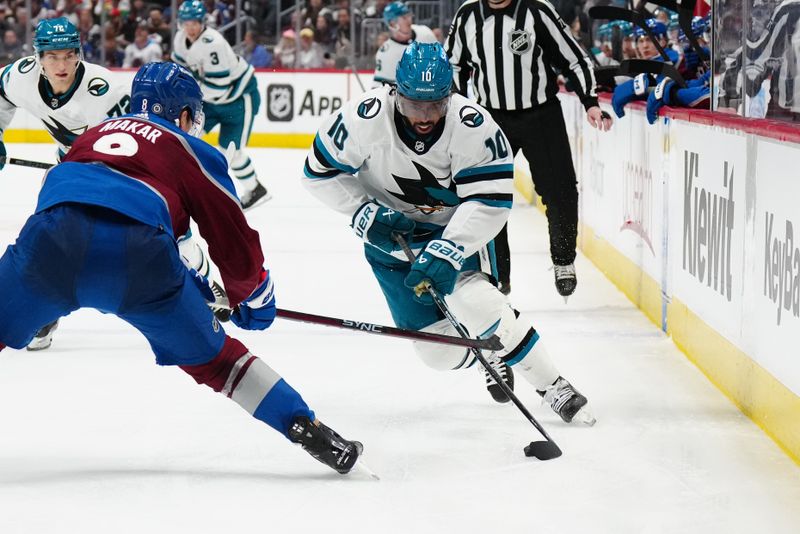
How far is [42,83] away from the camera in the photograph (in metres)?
4.52

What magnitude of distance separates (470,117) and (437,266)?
40cm

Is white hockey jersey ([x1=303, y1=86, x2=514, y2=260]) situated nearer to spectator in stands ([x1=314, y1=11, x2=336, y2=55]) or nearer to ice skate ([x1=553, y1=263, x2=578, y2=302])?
ice skate ([x1=553, y1=263, x2=578, y2=302])

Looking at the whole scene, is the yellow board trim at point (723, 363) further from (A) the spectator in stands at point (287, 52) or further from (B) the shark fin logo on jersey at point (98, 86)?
(A) the spectator in stands at point (287, 52)

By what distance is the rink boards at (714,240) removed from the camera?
3037 millimetres

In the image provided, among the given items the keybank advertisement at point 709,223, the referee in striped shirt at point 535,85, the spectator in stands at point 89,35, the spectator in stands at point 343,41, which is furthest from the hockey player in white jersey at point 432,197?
the spectator in stands at point 89,35

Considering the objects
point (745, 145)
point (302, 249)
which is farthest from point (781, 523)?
point (302, 249)

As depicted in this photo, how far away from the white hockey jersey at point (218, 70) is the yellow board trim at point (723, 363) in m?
3.33

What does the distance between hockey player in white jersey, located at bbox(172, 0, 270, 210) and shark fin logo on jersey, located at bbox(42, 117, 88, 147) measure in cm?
313

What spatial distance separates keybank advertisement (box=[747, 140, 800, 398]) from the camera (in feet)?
9.62

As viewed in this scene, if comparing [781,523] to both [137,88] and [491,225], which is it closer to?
[491,225]

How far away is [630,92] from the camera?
5.33 m

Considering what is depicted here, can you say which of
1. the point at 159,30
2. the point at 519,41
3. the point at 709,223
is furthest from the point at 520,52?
the point at 159,30

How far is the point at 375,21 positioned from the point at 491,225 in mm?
9835

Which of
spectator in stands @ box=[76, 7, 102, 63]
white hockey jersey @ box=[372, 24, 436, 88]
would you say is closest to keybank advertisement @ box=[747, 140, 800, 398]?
white hockey jersey @ box=[372, 24, 436, 88]
